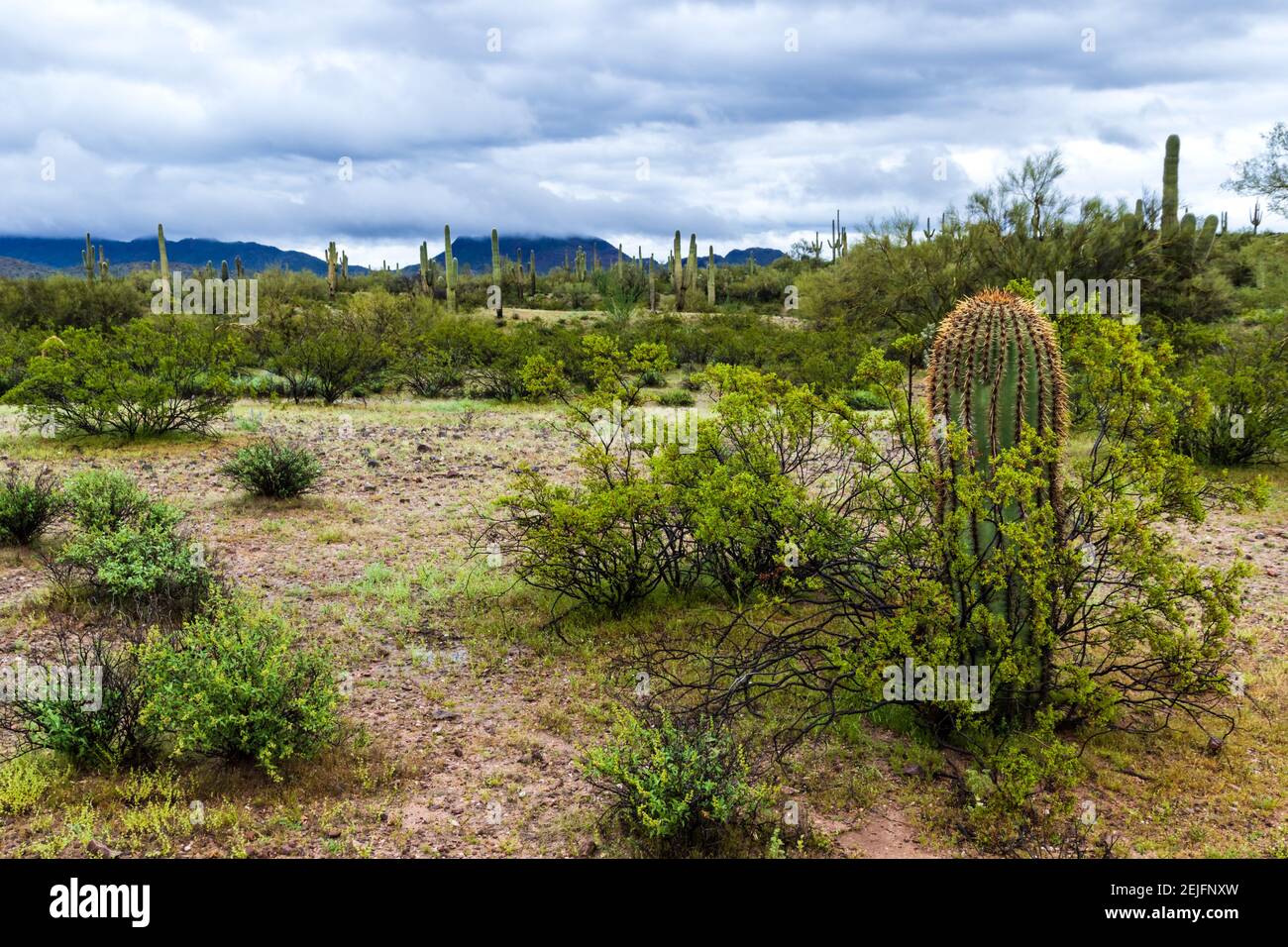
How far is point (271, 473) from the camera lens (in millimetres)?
9758

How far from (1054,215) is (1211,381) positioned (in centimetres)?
1274

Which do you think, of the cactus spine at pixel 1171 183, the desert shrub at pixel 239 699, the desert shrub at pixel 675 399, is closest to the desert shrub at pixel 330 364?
the desert shrub at pixel 675 399

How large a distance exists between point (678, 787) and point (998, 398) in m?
2.51

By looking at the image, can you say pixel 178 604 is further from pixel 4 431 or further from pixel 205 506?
pixel 4 431

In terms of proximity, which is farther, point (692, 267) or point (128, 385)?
point (692, 267)

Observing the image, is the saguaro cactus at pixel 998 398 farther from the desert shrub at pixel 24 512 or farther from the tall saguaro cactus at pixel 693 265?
the tall saguaro cactus at pixel 693 265

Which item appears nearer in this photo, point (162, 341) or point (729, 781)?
point (729, 781)

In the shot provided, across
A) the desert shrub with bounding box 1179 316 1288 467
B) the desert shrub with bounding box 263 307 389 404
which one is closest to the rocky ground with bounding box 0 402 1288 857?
the desert shrub with bounding box 1179 316 1288 467

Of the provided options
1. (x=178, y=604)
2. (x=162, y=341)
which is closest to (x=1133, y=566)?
(x=178, y=604)

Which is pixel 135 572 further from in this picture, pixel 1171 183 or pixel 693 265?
pixel 693 265

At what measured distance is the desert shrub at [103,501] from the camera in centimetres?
761

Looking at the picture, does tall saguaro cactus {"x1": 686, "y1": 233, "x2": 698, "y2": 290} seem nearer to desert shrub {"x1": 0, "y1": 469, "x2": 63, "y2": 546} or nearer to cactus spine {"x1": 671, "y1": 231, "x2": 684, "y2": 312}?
cactus spine {"x1": 671, "y1": 231, "x2": 684, "y2": 312}

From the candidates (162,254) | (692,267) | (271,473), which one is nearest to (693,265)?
(692,267)

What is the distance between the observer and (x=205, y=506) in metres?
9.66
